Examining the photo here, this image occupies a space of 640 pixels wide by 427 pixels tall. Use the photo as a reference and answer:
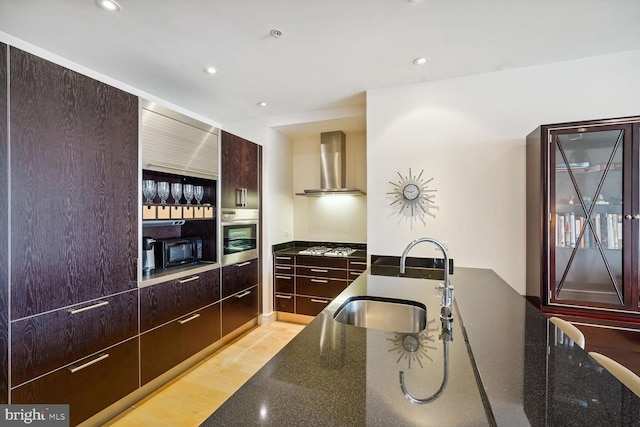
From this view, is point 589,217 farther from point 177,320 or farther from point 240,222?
point 177,320

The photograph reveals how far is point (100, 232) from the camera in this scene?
1795mm

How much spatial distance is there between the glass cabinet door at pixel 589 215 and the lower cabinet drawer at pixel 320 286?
75.1 inches

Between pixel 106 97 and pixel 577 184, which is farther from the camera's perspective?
pixel 577 184

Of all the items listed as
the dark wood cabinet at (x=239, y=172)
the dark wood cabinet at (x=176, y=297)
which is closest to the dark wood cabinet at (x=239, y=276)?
the dark wood cabinet at (x=176, y=297)

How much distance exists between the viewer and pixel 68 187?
164cm

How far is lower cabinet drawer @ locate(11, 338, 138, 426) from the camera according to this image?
1.51 m

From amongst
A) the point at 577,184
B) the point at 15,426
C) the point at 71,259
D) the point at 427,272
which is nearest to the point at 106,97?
the point at 71,259

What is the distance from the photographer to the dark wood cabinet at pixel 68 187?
1454 mm

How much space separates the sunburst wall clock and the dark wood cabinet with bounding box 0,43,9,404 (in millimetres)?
2641

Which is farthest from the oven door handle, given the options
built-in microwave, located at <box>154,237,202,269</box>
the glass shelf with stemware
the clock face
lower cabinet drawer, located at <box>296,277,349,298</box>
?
the clock face

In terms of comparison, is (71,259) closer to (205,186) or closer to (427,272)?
(205,186)

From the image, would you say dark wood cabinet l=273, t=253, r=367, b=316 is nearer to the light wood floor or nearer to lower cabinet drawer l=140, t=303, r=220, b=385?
the light wood floor

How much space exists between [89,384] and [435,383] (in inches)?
80.2

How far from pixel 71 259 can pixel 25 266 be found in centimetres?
20
